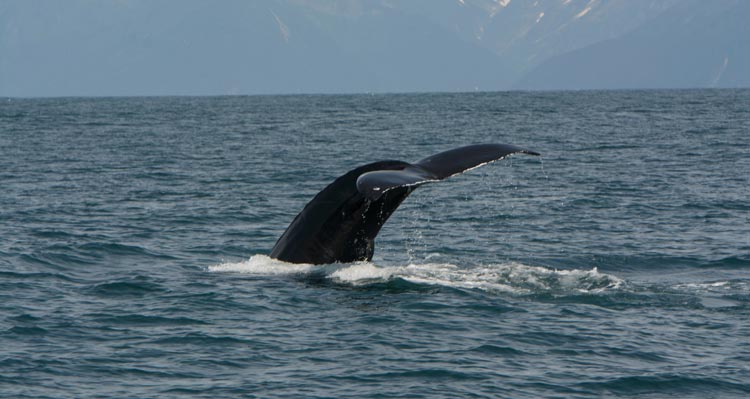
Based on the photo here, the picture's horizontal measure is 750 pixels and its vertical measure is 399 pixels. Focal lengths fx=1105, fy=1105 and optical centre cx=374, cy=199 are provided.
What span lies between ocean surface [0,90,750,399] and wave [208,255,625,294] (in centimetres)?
5

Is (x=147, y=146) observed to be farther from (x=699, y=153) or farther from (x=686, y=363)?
(x=686, y=363)

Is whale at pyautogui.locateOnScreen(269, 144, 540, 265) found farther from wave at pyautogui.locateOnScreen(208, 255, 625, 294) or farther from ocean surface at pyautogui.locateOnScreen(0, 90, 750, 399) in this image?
ocean surface at pyautogui.locateOnScreen(0, 90, 750, 399)

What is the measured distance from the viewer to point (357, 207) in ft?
44.2

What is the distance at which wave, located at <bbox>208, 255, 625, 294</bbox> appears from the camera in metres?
14.8

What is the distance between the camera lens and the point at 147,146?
4978 cm

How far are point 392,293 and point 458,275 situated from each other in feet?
6.78

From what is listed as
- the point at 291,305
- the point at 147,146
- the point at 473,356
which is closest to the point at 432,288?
the point at 291,305

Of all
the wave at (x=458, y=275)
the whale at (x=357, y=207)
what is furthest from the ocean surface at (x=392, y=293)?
the whale at (x=357, y=207)

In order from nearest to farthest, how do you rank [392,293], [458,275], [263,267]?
[392,293] < [263,267] < [458,275]

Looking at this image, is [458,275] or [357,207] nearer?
[357,207]

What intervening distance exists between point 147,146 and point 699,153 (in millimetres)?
23967

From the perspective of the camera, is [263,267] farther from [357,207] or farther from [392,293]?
[357,207]

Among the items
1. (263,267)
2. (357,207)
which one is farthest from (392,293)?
(263,267)

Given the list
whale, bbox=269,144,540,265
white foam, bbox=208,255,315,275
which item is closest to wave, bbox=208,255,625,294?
white foam, bbox=208,255,315,275
